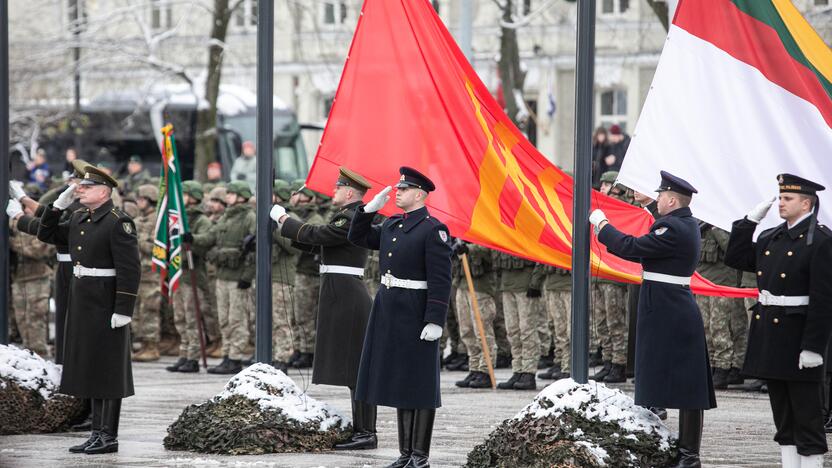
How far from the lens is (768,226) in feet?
33.7

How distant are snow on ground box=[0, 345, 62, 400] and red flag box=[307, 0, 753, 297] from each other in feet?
8.73

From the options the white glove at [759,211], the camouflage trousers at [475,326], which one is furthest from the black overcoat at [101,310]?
the camouflage trousers at [475,326]

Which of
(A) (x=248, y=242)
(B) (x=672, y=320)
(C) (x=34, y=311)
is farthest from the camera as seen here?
(C) (x=34, y=311)

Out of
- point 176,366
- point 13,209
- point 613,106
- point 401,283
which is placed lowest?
point 176,366

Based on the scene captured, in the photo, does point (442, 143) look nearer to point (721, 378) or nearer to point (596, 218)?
point (596, 218)

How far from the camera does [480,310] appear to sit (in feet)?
53.5

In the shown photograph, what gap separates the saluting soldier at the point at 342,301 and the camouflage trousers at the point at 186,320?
665cm

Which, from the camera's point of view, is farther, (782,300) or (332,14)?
(332,14)

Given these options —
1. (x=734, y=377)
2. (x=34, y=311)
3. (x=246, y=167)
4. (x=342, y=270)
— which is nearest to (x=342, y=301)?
(x=342, y=270)

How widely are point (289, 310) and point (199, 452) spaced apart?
24.5ft

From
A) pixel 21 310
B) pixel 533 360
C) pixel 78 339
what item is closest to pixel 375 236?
pixel 78 339

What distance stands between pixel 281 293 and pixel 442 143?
257 inches

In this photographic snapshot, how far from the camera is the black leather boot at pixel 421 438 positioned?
959 centimetres

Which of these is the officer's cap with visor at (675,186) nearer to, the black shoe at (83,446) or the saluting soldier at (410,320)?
the saluting soldier at (410,320)
